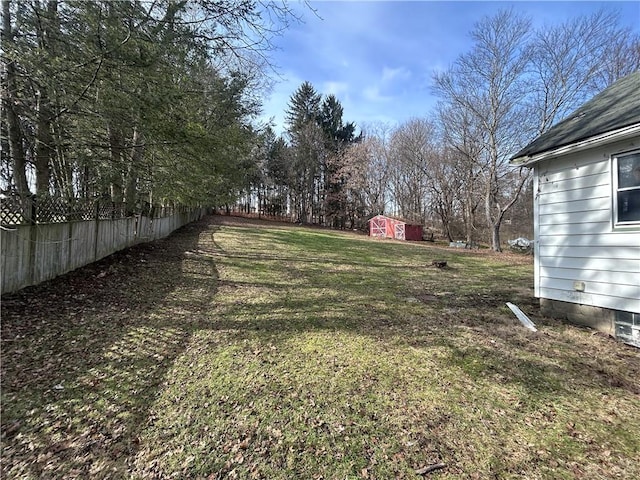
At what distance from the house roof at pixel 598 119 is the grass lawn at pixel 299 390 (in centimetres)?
277

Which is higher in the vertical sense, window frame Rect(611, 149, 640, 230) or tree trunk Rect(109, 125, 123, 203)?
tree trunk Rect(109, 125, 123, 203)

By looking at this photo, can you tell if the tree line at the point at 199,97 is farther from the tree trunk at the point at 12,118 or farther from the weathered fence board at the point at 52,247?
the weathered fence board at the point at 52,247

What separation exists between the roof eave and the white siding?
0.18 m

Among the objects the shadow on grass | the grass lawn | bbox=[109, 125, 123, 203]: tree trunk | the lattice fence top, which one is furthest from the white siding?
the lattice fence top

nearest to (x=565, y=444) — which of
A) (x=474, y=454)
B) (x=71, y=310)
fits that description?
(x=474, y=454)

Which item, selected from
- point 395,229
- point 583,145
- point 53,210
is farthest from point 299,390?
point 395,229

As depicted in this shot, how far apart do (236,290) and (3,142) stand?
4.53 m

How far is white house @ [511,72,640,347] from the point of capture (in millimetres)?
3936

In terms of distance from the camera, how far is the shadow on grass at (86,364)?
2090 mm

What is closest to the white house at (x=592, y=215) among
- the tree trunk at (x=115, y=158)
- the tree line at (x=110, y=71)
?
the tree line at (x=110, y=71)

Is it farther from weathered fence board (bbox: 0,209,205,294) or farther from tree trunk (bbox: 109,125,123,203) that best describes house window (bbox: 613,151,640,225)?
weathered fence board (bbox: 0,209,205,294)

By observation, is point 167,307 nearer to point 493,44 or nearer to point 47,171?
point 47,171

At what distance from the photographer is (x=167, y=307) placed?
4781 mm

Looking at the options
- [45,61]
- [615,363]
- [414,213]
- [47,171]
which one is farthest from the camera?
[414,213]
